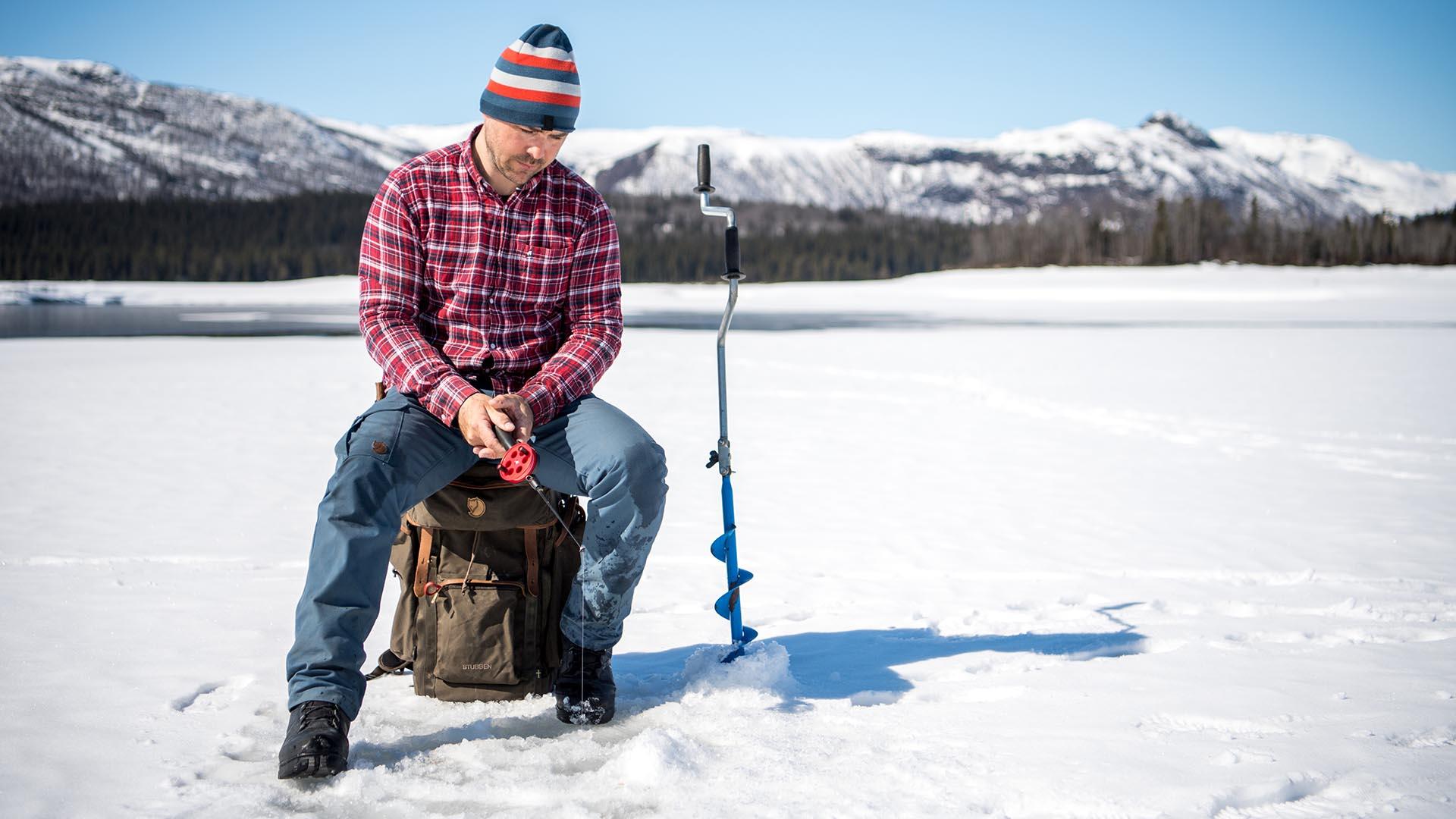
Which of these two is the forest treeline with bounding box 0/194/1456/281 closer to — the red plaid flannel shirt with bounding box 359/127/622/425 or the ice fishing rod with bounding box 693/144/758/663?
the ice fishing rod with bounding box 693/144/758/663

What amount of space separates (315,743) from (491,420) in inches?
36.0

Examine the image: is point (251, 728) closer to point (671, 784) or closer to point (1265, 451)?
point (671, 784)

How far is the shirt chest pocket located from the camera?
10.3 feet

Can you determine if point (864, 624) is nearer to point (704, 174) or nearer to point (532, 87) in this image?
point (704, 174)

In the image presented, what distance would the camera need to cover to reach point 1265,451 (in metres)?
9.20

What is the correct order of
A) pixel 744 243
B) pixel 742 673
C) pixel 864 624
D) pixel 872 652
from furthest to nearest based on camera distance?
pixel 744 243, pixel 864 624, pixel 872 652, pixel 742 673

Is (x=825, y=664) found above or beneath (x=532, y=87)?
beneath

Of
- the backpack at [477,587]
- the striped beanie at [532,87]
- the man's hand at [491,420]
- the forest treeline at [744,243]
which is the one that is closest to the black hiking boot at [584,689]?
the backpack at [477,587]

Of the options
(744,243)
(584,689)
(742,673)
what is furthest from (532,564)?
(744,243)

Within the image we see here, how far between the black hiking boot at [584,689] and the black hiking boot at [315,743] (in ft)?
2.17

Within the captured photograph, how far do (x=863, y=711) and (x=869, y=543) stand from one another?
2.72 meters

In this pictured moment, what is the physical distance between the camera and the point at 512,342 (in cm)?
316

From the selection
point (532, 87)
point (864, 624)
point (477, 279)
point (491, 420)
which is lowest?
point (864, 624)

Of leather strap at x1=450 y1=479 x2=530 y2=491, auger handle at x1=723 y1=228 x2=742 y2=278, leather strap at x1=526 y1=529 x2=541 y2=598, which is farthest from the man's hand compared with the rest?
auger handle at x1=723 y1=228 x2=742 y2=278
